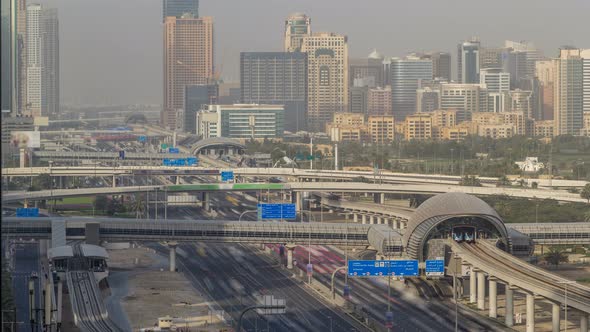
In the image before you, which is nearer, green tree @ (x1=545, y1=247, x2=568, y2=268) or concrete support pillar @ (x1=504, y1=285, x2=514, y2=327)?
concrete support pillar @ (x1=504, y1=285, x2=514, y2=327)

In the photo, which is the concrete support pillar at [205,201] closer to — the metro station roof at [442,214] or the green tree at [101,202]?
the green tree at [101,202]

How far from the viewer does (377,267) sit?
5662 centimetres

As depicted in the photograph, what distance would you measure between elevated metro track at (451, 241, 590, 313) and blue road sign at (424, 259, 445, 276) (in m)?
0.98

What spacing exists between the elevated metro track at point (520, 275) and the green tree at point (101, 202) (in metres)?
44.5

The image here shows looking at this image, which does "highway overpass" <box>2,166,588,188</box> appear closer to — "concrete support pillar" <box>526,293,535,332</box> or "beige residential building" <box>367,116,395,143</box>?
"concrete support pillar" <box>526,293,535,332</box>

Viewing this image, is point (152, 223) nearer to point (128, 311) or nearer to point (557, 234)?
point (128, 311)

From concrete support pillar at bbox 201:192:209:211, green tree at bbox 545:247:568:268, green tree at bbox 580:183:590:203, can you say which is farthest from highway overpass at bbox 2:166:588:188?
green tree at bbox 545:247:568:268

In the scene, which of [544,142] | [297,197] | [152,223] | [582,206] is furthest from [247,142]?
[152,223]

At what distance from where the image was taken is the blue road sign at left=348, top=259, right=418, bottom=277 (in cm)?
5659

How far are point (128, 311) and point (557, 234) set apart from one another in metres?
24.7

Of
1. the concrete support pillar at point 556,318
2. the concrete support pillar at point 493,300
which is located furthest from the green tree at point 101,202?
the concrete support pillar at point 556,318

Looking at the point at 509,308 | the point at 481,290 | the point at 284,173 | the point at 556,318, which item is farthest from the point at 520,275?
the point at 284,173

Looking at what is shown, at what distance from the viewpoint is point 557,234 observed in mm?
71812

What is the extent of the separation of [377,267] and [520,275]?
5.72 metres
